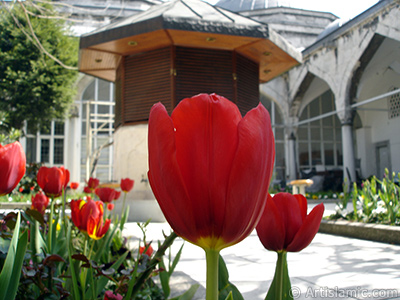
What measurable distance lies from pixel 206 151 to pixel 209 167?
0.02 metres

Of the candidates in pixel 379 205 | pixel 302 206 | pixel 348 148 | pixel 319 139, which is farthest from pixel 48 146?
pixel 302 206

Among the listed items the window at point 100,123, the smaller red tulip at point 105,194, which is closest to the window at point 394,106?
the window at point 100,123

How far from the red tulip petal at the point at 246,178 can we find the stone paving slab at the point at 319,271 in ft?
4.58

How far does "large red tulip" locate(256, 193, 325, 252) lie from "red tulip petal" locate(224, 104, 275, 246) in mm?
188

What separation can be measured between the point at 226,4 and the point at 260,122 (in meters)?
27.0

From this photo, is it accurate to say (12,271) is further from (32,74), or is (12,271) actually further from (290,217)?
(32,74)

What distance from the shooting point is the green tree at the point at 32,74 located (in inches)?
630

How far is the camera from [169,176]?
0.45m

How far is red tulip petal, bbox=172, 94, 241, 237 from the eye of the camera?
0.44 m

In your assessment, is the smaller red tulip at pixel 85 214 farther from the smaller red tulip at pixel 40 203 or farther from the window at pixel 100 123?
the window at pixel 100 123

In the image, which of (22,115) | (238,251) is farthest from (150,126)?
(22,115)

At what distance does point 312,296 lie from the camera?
1805mm

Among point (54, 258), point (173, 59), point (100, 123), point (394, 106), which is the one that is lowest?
point (54, 258)

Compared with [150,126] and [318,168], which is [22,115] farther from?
[150,126]
